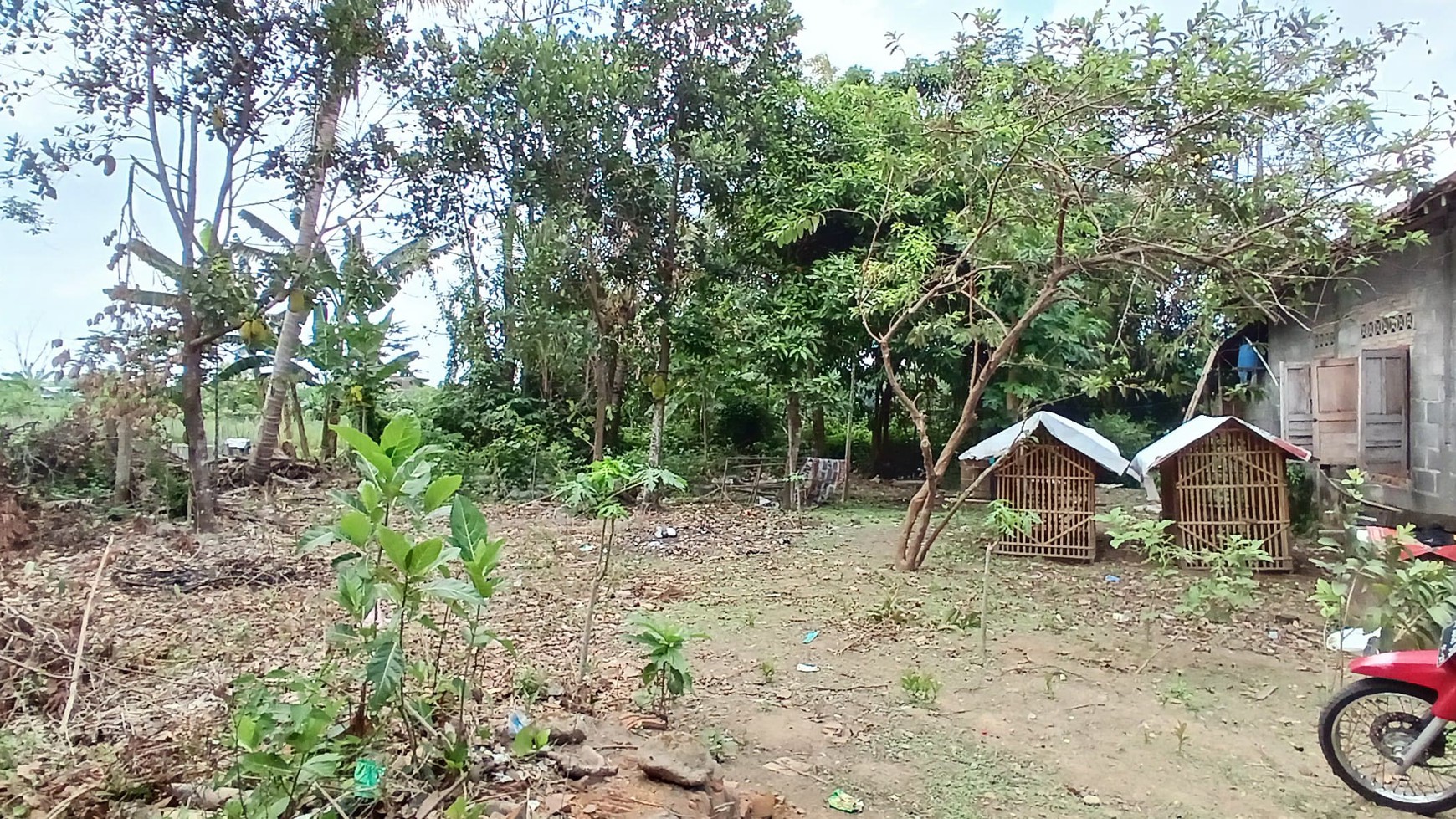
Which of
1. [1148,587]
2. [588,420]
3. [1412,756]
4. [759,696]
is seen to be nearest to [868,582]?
[1148,587]

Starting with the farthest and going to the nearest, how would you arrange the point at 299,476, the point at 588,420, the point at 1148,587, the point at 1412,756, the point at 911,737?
the point at 588,420 < the point at 299,476 < the point at 1148,587 < the point at 911,737 < the point at 1412,756

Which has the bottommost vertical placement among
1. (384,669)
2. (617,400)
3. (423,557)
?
(384,669)

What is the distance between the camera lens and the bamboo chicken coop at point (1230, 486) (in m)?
6.81

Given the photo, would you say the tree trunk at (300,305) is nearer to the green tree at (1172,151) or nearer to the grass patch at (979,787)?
the green tree at (1172,151)

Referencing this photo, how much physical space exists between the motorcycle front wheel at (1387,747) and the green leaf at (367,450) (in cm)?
331

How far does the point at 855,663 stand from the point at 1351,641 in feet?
8.16

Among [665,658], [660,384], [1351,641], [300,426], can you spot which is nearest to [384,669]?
[665,658]

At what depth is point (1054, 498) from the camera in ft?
24.9

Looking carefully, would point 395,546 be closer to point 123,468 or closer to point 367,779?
point 367,779

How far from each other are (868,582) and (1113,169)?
3535mm

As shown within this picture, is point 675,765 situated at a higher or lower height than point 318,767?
lower

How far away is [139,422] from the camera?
25.1 feet

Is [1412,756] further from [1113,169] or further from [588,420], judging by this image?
[588,420]

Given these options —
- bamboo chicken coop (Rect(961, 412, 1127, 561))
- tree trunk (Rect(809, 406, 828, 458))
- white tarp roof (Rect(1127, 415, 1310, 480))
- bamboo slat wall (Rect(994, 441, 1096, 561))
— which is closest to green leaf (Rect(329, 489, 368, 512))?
bamboo chicken coop (Rect(961, 412, 1127, 561))
